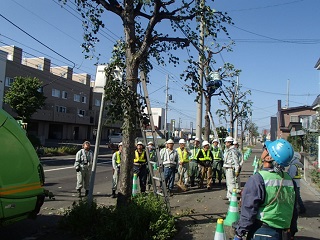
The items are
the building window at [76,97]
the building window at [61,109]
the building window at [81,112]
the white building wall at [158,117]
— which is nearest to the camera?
the building window at [61,109]

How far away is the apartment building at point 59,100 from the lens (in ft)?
143

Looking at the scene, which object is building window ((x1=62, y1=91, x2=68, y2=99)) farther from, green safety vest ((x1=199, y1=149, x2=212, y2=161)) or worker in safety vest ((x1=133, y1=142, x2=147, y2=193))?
worker in safety vest ((x1=133, y1=142, x2=147, y2=193))

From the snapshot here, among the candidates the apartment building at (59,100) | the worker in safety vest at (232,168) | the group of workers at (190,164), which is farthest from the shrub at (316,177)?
the apartment building at (59,100)

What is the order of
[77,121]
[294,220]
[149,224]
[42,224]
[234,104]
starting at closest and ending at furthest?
[294,220]
[149,224]
[42,224]
[234,104]
[77,121]

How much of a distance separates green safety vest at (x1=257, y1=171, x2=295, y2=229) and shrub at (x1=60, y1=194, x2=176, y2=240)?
8.52 feet

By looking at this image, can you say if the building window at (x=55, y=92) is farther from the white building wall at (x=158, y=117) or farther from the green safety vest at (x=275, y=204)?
the green safety vest at (x=275, y=204)

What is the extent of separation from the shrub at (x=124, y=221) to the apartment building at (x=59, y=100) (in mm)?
38021

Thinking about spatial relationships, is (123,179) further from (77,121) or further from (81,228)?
(77,121)

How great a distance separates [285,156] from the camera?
10.6 ft

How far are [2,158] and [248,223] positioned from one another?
11.1 ft

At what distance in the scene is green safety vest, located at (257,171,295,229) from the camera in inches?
125

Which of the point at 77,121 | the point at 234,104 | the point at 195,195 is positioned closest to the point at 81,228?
the point at 195,195

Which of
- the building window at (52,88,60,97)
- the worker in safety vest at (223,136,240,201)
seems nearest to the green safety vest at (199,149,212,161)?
the worker in safety vest at (223,136,240,201)

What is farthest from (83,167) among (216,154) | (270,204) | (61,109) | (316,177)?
(61,109)
